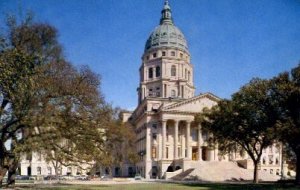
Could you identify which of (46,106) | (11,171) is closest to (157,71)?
(11,171)

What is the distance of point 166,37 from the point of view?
375 ft

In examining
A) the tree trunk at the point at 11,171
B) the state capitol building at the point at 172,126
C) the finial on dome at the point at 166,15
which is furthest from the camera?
the finial on dome at the point at 166,15

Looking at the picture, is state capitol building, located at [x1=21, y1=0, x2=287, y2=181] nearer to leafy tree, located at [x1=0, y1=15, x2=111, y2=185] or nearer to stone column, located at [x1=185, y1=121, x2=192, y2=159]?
stone column, located at [x1=185, y1=121, x2=192, y2=159]

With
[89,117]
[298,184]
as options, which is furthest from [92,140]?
[298,184]

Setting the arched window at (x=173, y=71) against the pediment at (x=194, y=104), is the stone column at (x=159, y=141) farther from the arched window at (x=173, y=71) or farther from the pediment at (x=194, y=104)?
the arched window at (x=173, y=71)

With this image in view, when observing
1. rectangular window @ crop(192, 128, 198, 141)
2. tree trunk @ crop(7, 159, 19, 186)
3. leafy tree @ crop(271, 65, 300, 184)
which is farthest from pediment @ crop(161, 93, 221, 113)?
tree trunk @ crop(7, 159, 19, 186)

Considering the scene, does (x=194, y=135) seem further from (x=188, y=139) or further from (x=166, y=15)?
(x=166, y=15)

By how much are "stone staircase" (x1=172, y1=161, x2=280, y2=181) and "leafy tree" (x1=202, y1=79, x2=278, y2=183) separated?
1472 cm

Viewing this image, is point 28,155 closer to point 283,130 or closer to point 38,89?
point 38,89

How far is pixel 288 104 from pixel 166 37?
224ft

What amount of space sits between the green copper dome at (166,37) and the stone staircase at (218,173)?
42.6 meters

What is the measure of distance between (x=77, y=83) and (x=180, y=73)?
79124mm

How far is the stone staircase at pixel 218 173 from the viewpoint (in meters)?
74.8

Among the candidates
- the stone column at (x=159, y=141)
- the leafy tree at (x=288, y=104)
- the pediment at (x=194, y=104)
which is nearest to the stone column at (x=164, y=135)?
the stone column at (x=159, y=141)
